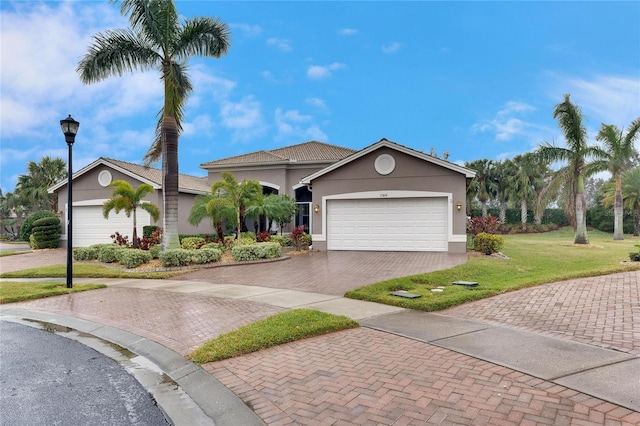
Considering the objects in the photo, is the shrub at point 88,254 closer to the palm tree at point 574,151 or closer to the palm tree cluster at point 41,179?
the palm tree cluster at point 41,179

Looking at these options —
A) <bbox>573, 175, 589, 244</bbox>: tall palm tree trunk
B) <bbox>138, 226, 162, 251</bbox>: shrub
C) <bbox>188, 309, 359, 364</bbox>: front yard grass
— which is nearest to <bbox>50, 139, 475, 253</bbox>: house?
<bbox>138, 226, 162, 251</bbox>: shrub

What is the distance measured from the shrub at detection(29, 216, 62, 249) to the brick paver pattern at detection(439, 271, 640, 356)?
2361 centimetres

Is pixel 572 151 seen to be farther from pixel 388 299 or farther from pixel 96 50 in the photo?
pixel 96 50

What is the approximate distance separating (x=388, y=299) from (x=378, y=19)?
46.3 ft

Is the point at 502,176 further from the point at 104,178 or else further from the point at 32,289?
the point at 32,289

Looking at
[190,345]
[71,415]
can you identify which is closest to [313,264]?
[190,345]

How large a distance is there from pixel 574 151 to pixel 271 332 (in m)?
22.5

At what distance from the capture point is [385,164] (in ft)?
56.6

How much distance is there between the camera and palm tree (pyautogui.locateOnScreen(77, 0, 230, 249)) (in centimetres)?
1424

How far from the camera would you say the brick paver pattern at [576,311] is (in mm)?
5355

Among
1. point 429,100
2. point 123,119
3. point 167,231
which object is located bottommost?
point 167,231

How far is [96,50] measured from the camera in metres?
14.3

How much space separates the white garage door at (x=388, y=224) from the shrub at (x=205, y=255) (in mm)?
5437

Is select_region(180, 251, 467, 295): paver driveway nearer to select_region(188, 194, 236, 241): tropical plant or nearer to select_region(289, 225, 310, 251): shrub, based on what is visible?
select_region(289, 225, 310, 251): shrub
